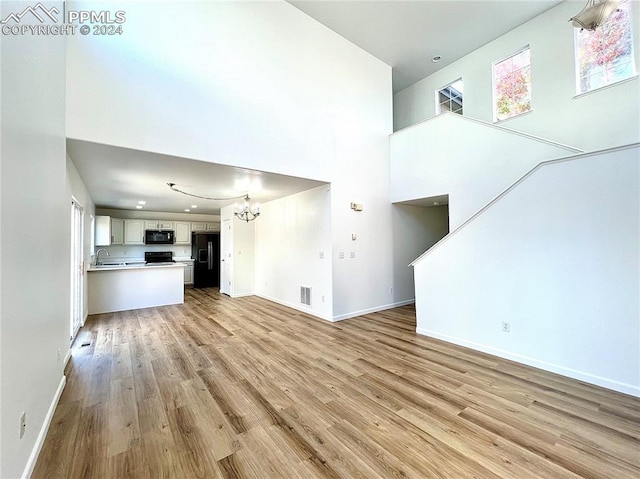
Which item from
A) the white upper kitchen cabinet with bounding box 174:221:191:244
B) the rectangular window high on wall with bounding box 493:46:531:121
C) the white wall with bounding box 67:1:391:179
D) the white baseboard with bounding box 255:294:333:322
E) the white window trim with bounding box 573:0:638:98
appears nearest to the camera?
the white wall with bounding box 67:1:391:179

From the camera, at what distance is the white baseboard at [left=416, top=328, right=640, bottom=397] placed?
240cm

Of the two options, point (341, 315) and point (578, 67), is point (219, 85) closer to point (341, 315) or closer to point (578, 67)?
point (341, 315)

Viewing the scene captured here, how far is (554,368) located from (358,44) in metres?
6.24

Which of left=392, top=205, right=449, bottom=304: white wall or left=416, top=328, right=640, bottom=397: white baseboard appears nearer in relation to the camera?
left=416, top=328, right=640, bottom=397: white baseboard

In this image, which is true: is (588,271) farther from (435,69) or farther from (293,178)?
(435,69)

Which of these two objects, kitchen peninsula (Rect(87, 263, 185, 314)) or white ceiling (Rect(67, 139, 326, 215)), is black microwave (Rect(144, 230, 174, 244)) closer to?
white ceiling (Rect(67, 139, 326, 215))

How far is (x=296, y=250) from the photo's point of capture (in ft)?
18.5

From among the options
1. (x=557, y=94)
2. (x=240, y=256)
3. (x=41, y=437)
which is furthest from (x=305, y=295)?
(x=557, y=94)

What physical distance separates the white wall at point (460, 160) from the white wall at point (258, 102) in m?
0.50

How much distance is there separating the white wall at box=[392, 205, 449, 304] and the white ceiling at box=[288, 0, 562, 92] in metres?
3.40

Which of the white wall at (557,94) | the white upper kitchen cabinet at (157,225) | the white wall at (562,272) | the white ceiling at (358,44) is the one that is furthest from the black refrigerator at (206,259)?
the white wall at (557,94)

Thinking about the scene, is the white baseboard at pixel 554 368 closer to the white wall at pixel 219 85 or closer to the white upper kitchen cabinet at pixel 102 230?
the white wall at pixel 219 85

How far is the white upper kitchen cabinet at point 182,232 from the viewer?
8758 mm

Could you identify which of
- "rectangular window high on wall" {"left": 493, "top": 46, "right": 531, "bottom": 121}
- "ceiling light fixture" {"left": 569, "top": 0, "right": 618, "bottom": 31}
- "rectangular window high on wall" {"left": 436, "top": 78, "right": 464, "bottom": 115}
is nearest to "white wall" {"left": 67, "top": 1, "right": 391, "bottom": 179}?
"rectangular window high on wall" {"left": 436, "top": 78, "right": 464, "bottom": 115}
